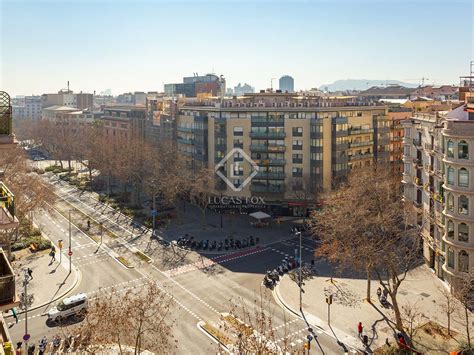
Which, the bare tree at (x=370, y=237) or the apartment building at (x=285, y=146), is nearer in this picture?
the bare tree at (x=370, y=237)

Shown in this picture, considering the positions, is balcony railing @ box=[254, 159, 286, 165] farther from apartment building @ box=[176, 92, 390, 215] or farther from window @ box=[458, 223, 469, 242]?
window @ box=[458, 223, 469, 242]

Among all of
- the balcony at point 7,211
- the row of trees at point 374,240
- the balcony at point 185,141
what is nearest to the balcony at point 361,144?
the row of trees at point 374,240

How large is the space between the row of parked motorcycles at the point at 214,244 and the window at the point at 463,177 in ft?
97.5

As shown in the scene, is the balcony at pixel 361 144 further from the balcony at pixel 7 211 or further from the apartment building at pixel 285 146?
the balcony at pixel 7 211

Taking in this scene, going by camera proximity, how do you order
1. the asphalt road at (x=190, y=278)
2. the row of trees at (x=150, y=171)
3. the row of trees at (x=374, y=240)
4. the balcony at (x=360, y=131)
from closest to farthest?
1. the row of trees at (x=374, y=240)
2. the asphalt road at (x=190, y=278)
3. the row of trees at (x=150, y=171)
4. the balcony at (x=360, y=131)

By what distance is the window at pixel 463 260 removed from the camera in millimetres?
46750

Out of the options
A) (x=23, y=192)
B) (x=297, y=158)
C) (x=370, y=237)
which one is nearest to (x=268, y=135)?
(x=297, y=158)

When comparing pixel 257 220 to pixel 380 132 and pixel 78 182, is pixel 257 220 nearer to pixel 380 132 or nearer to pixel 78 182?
pixel 380 132

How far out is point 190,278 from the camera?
178ft

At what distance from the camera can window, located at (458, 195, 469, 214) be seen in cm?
4707

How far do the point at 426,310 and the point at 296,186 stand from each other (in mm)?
40149

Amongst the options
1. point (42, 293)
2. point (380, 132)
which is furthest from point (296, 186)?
point (42, 293)

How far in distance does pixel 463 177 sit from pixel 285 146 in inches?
1603

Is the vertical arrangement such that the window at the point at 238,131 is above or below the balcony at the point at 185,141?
above
